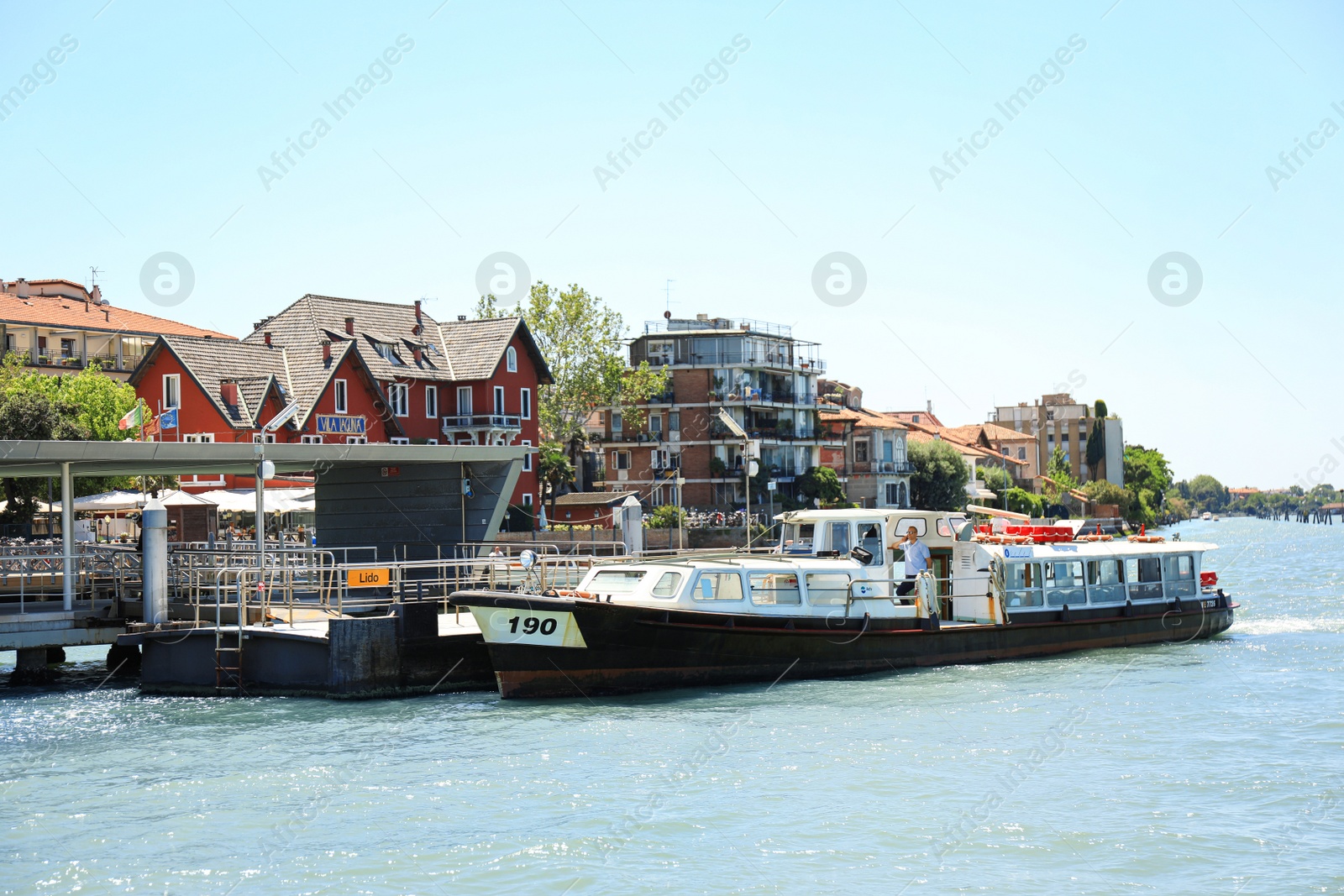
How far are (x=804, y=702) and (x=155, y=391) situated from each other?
4464cm

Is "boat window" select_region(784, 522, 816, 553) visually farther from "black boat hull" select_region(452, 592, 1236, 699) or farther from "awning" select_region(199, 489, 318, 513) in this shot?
"awning" select_region(199, 489, 318, 513)

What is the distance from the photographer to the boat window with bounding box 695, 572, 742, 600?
23.2 m

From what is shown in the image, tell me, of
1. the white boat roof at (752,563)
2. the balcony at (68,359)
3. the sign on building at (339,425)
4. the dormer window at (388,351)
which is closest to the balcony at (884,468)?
the dormer window at (388,351)

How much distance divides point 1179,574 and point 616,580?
15.0 metres

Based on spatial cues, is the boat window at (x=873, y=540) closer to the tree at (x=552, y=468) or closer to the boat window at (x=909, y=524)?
the boat window at (x=909, y=524)

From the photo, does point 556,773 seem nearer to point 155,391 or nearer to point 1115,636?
point 1115,636

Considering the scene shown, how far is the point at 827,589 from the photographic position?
2447 cm

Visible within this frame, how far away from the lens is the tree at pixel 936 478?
315ft

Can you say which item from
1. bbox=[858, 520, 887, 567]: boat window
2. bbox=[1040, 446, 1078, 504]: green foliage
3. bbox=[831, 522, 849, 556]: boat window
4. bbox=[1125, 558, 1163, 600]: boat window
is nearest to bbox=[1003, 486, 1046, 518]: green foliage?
bbox=[1040, 446, 1078, 504]: green foliage

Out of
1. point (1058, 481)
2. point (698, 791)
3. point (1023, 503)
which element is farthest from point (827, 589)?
point (1058, 481)

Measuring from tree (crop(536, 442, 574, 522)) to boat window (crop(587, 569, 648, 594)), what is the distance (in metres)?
49.8

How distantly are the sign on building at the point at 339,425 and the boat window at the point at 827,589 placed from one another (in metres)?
38.9

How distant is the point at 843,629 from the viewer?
79.7 feet

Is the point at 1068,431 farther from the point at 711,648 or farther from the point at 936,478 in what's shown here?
the point at 711,648
